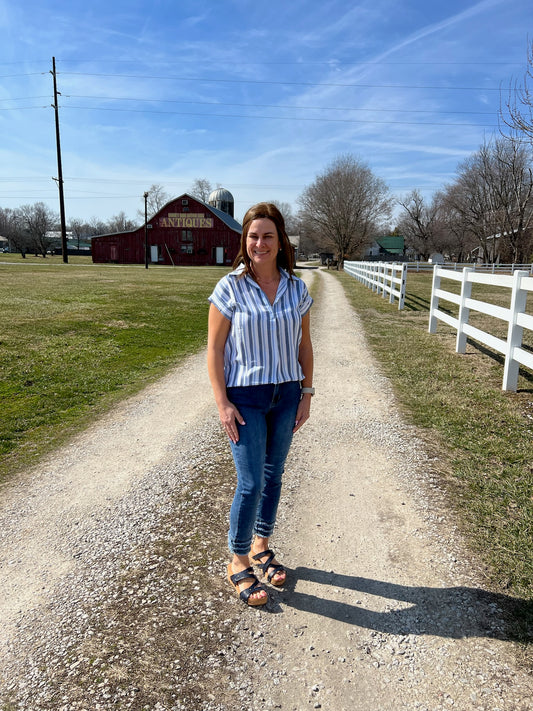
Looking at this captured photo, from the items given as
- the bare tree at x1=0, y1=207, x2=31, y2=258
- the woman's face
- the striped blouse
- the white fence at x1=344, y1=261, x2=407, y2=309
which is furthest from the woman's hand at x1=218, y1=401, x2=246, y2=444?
the bare tree at x1=0, y1=207, x2=31, y2=258

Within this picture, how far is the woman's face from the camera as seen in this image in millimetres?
2322

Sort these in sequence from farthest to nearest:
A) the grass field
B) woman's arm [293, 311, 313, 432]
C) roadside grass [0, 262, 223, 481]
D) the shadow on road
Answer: roadside grass [0, 262, 223, 481], the grass field, woman's arm [293, 311, 313, 432], the shadow on road

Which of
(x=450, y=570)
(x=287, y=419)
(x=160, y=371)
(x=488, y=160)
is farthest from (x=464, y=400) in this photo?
(x=488, y=160)

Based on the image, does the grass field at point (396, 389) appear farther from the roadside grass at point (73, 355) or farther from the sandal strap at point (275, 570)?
the sandal strap at point (275, 570)

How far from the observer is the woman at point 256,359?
230 cm

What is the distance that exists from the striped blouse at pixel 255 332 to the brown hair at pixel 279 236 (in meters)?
0.08

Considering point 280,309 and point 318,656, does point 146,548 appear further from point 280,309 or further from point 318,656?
point 280,309

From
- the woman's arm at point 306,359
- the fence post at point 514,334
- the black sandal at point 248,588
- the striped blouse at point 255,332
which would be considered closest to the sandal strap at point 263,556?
the black sandal at point 248,588

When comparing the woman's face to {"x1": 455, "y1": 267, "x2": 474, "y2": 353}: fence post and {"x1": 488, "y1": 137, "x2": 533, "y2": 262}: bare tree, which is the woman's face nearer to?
{"x1": 455, "y1": 267, "x2": 474, "y2": 353}: fence post

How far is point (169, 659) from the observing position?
2082mm

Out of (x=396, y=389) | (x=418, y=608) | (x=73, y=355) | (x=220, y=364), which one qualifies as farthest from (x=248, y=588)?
(x=73, y=355)

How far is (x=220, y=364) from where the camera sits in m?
2.32

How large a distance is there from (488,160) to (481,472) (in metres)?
54.3

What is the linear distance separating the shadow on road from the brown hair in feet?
5.75
